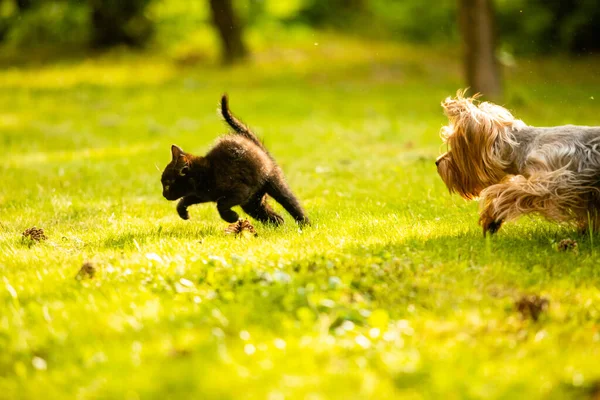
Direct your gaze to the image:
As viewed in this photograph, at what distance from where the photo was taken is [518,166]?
6617 mm

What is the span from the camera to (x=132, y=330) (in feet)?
14.3

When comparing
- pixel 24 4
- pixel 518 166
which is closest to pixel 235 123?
pixel 518 166

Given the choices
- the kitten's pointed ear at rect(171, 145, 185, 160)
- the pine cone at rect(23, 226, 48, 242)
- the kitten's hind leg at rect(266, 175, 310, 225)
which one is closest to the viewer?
the pine cone at rect(23, 226, 48, 242)

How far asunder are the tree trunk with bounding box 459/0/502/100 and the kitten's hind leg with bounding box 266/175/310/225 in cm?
1291

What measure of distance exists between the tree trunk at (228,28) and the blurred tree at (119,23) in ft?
12.4

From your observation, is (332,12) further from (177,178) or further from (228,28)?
(177,178)

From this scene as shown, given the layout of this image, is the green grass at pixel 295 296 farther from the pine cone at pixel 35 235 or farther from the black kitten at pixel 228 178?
the black kitten at pixel 228 178

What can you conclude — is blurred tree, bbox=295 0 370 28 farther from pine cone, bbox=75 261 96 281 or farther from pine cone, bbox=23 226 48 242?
pine cone, bbox=75 261 96 281

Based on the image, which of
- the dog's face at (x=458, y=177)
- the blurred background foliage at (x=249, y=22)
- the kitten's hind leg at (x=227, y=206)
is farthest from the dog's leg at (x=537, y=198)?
the blurred background foliage at (x=249, y=22)

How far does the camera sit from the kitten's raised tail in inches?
290

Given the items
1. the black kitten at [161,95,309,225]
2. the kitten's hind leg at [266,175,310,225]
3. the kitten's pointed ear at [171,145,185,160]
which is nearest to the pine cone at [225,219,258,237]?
the black kitten at [161,95,309,225]

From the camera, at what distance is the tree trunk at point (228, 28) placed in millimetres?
25312

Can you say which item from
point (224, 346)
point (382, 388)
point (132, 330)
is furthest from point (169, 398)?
point (382, 388)

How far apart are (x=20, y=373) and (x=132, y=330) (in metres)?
0.70
